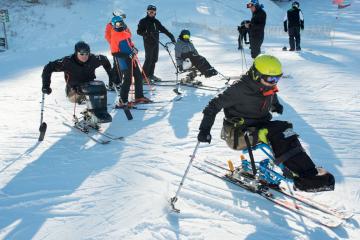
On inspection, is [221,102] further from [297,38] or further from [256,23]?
[297,38]

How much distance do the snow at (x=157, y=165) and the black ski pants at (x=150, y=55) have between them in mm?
849

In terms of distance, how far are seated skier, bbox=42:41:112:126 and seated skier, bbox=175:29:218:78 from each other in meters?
3.19

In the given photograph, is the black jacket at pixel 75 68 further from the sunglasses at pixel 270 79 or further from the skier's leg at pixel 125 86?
the sunglasses at pixel 270 79

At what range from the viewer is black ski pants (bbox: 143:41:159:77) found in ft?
36.2

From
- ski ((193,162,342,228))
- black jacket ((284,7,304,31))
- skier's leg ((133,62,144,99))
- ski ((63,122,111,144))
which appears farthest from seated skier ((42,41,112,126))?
black jacket ((284,7,304,31))

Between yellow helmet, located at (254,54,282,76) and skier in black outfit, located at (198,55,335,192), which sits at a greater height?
yellow helmet, located at (254,54,282,76)

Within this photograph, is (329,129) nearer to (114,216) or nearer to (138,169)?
(138,169)

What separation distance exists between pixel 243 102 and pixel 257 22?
7642 mm

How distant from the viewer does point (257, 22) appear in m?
11.8

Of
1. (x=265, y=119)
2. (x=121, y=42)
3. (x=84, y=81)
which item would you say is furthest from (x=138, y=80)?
(x=265, y=119)

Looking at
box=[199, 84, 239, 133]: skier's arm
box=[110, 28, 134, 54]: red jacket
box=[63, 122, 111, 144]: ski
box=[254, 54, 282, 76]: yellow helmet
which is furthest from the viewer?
box=[110, 28, 134, 54]: red jacket

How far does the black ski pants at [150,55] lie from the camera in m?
11.0

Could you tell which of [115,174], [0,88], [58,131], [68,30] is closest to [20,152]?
[58,131]

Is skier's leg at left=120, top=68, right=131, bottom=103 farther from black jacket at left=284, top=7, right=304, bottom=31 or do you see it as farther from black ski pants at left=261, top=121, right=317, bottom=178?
black jacket at left=284, top=7, right=304, bottom=31
